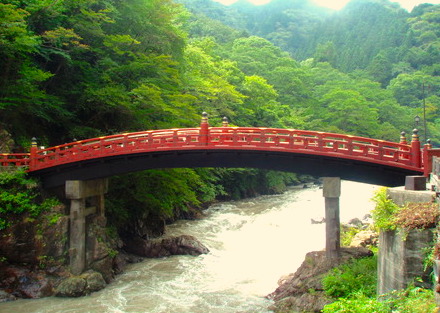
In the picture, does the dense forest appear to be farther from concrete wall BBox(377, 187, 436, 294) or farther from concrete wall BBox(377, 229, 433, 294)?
concrete wall BBox(377, 229, 433, 294)

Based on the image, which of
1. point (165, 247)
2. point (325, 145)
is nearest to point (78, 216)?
point (165, 247)

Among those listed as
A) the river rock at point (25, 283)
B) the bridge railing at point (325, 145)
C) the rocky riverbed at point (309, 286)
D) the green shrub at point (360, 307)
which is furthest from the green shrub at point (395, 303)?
the river rock at point (25, 283)

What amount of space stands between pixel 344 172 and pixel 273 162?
3.01 m

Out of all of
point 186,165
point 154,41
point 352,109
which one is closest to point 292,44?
point 352,109

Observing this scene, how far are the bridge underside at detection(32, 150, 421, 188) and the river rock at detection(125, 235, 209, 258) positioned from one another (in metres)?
5.69

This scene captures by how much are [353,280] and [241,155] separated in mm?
6847

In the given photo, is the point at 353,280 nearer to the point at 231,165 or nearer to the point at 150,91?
the point at 231,165

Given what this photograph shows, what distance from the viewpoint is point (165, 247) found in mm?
22922

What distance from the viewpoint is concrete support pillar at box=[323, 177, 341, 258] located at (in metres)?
16.1

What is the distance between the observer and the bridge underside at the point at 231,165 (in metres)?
16.0

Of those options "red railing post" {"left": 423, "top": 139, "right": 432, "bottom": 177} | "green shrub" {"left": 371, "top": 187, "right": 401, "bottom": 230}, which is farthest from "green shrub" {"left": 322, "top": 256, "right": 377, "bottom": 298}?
"red railing post" {"left": 423, "top": 139, "right": 432, "bottom": 177}

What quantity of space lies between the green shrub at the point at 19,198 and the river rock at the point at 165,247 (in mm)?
5966

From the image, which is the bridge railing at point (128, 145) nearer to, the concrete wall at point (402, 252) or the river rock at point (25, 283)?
the river rock at point (25, 283)

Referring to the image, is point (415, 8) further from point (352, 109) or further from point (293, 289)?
point (293, 289)
